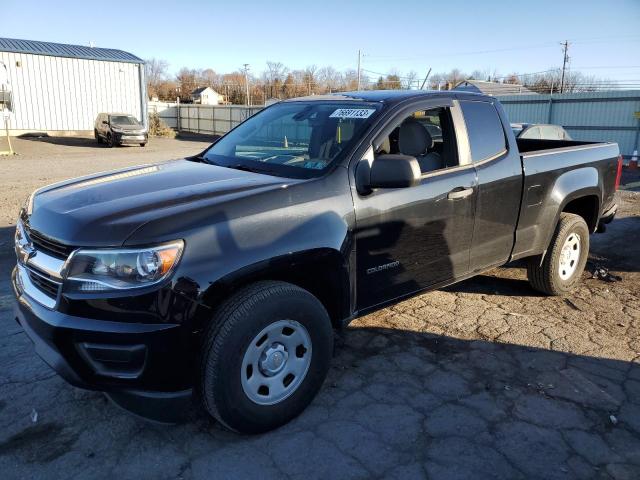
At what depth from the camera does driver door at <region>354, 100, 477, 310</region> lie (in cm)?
334

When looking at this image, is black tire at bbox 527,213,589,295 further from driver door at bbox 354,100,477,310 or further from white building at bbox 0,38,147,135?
white building at bbox 0,38,147,135

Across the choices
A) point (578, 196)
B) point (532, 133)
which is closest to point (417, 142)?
point (578, 196)

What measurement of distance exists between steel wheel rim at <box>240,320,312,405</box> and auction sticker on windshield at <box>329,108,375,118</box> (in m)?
1.52

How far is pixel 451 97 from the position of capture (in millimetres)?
4043

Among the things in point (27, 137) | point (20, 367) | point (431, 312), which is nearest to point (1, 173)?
point (20, 367)

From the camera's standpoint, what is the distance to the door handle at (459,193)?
3.76 m

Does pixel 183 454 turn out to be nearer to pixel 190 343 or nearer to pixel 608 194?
pixel 190 343

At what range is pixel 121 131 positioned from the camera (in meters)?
26.3

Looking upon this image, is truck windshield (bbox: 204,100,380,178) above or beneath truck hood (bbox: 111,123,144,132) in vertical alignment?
above

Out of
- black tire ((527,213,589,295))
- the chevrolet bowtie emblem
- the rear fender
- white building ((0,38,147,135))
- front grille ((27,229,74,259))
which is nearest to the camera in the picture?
front grille ((27,229,74,259))

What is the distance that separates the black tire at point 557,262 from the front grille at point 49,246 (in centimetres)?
402

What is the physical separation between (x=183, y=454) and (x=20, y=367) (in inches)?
63.0

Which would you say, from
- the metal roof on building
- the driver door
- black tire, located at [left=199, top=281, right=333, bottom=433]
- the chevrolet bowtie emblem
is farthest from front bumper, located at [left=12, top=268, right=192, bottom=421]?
the metal roof on building

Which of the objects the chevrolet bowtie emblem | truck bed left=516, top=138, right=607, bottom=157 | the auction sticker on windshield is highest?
the auction sticker on windshield
